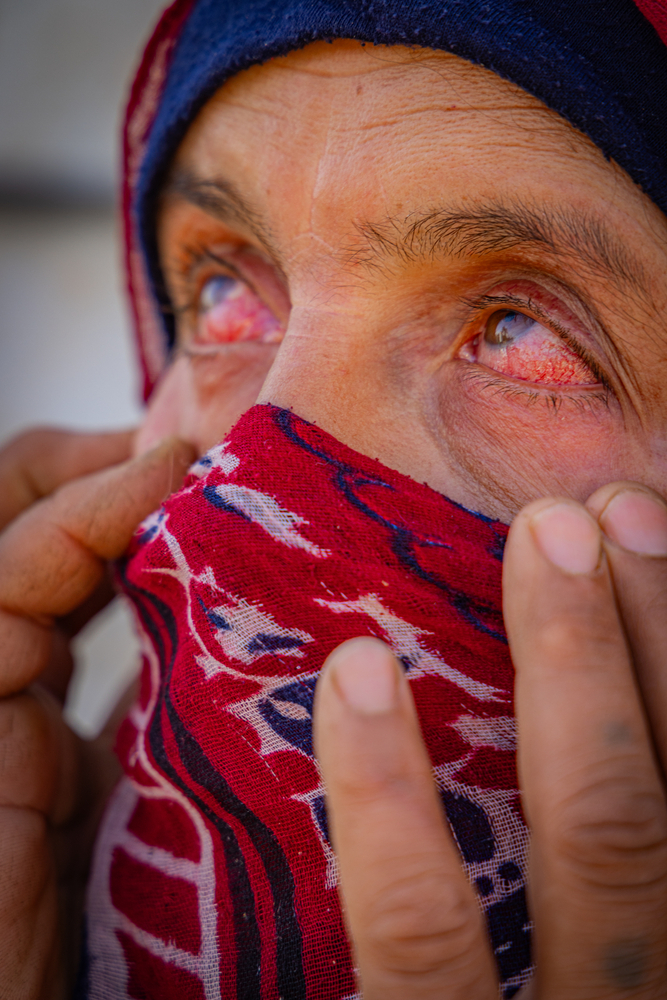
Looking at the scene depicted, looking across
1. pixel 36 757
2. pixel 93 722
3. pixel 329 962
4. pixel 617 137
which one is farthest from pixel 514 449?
pixel 93 722

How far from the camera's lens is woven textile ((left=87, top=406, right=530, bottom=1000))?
78cm

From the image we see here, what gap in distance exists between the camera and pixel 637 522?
716mm

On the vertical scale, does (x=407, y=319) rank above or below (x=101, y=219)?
below

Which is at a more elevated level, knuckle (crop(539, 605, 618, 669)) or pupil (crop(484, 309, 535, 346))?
pupil (crop(484, 309, 535, 346))

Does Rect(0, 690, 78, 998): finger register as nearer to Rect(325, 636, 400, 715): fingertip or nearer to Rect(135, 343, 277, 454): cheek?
Rect(135, 343, 277, 454): cheek

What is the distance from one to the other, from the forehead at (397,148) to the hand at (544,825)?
429 millimetres

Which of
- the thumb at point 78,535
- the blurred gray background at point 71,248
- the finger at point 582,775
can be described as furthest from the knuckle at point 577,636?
the blurred gray background at point 71,248

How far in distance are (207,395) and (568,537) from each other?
0.70 meters

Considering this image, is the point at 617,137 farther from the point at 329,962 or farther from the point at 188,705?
the point at 329,962

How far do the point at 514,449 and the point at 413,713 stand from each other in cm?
39

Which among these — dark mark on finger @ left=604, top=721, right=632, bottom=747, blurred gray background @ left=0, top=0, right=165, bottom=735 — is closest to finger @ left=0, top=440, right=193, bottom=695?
dark mark on finger @ left=604, top=721, right=632, bottom=747

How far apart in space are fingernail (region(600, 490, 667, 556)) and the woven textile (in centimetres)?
14

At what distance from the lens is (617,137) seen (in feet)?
2.67

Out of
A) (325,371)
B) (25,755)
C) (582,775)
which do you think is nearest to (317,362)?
(325,371)
